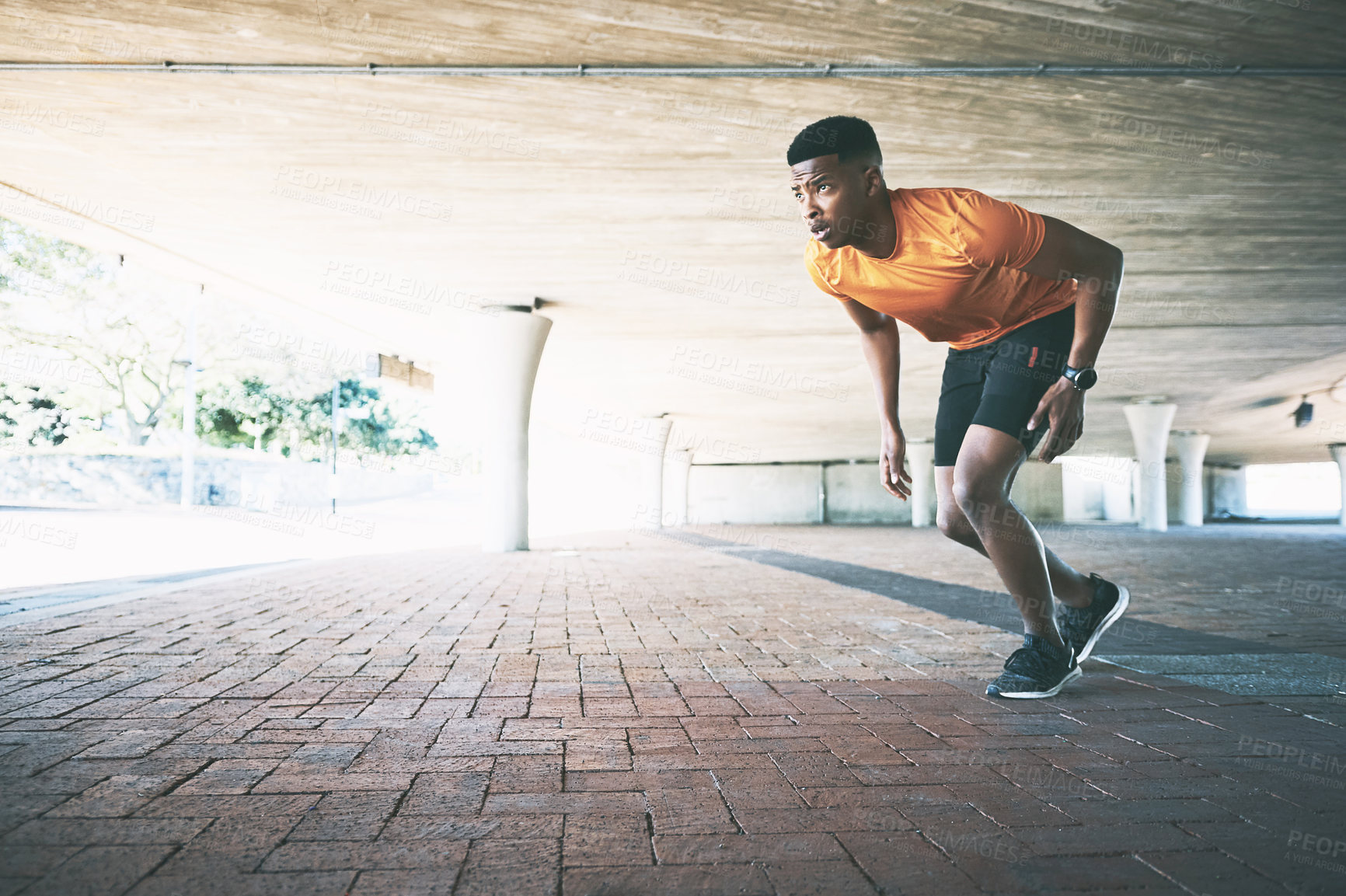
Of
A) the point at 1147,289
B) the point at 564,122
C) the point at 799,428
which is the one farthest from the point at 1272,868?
the point at 799,428

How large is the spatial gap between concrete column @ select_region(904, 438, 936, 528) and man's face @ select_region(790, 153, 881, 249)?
3131 centimetres

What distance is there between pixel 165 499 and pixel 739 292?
1222 inches

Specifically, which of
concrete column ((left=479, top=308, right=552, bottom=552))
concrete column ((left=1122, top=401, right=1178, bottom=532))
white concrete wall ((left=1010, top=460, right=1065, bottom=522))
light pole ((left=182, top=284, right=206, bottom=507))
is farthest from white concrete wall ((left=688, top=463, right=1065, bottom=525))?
concrete column ((left=479, top=308, right=552, bottom=552))

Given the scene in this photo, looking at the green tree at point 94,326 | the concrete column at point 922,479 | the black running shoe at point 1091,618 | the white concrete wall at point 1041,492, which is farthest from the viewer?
the white concrete wall at point 1041,492

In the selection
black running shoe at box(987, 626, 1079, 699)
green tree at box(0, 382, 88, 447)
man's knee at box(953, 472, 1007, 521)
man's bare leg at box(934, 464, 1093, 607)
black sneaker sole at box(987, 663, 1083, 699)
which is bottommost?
black sneaker sole at box(987, 663, 1083, 699)

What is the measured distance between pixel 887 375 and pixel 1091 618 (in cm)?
135

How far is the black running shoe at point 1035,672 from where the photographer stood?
341 centimetres

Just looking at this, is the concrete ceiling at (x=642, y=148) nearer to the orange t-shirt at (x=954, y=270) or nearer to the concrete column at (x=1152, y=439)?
the orange t-shirt at (x=954, y=270)

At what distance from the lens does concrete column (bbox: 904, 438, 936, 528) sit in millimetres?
33781

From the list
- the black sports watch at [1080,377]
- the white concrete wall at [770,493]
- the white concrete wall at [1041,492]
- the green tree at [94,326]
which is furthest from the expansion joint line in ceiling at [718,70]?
the white concrete wall at [770,493]

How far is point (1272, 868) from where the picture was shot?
1786 mm

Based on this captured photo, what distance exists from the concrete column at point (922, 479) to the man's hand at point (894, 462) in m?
30.5

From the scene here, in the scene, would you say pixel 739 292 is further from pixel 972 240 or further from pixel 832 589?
pixel 972 240

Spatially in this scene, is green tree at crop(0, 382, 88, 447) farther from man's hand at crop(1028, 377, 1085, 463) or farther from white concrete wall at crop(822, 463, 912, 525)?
man's hand at crop(1028, 377, 1085, 463)
